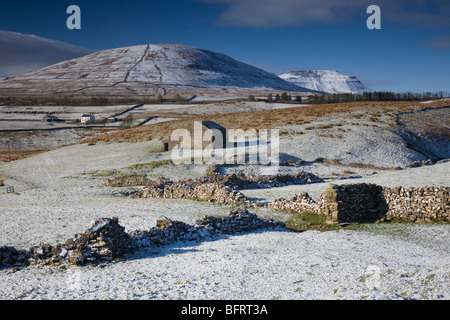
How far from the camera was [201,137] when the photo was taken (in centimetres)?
3900

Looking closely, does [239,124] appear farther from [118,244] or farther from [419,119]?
[118,244]

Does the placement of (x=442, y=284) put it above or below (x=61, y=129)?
below

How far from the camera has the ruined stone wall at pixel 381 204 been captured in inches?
581

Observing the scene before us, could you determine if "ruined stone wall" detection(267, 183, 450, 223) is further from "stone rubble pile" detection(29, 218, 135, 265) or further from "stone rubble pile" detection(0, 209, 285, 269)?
"stone rubble pile" detection(29, 218, 135, 265)

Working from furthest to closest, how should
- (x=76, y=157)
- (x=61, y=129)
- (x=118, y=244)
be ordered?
(x=61, y=129)
(x=76, y=157)
(x=118, y=244)

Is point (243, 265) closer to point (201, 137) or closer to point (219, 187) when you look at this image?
point (219, 187)

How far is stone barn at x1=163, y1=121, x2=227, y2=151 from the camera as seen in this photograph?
1531 inches

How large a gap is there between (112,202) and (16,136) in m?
63.2

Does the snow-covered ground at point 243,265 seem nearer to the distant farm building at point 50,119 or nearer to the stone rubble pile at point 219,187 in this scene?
the stone rubble pile at point 219,187

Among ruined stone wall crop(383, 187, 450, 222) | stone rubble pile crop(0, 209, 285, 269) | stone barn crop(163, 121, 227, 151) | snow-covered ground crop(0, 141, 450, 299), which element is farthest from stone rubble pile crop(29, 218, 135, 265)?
stone barn crop(163, 121, 227, 151)

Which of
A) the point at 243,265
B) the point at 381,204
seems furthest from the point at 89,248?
the point at 381,204

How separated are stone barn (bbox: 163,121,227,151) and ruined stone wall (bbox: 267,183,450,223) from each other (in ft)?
74.4
